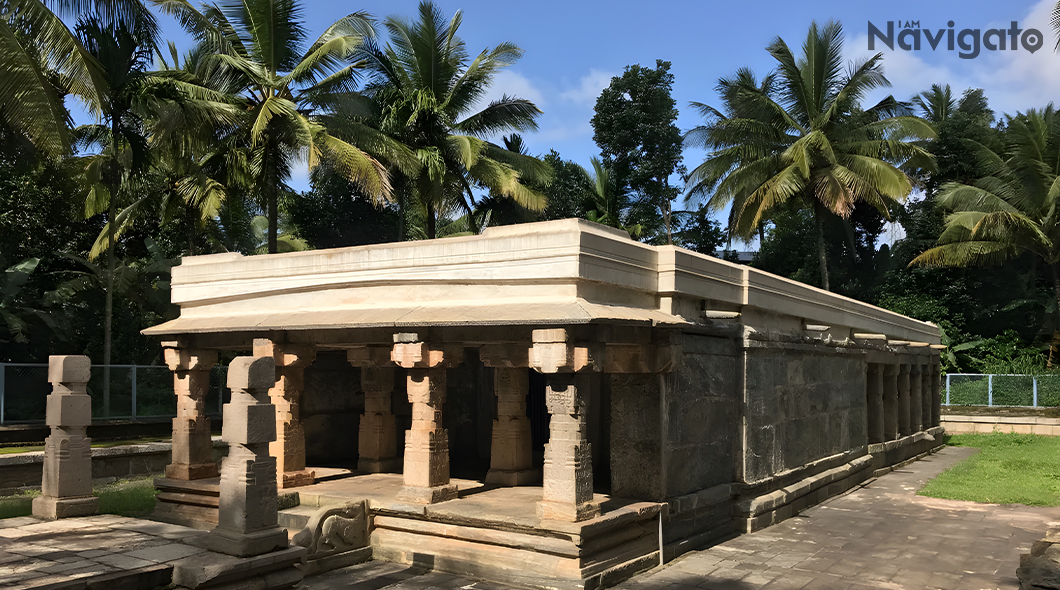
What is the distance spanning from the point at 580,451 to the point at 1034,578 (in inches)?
165

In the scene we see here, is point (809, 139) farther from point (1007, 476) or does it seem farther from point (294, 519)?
point (294, 519)

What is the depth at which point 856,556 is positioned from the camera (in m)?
9.95

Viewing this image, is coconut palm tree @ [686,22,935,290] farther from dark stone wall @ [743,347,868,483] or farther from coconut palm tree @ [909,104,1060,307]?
dark stone wall @ [743,347,868,483]

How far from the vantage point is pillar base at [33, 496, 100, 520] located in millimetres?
9773

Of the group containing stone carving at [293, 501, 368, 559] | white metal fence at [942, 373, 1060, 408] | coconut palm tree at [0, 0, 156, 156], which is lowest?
stone carving at [293, 501, 368, 559]


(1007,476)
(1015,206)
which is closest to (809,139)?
(1015,206)

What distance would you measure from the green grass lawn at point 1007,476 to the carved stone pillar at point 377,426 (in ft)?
30.0

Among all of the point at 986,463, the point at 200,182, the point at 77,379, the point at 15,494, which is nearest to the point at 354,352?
the point at 77,379

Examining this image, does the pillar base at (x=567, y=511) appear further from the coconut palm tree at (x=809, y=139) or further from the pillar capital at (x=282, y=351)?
the coconut palm tree at (x=809, y=139)

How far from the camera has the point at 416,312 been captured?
32.0ft

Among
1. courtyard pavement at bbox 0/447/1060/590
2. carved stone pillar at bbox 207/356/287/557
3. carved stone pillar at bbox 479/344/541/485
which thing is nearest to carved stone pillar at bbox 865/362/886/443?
courtyard pavement at bbox 0/447/1060/590

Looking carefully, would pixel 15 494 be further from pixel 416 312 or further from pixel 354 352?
pixel 416 312

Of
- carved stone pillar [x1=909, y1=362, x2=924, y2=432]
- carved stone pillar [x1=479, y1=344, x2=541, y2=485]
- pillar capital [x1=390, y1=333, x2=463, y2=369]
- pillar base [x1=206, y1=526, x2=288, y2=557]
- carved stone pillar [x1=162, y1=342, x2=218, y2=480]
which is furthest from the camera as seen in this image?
carved stone pillar [x1=909, y1=362, x2=924, y2=432]

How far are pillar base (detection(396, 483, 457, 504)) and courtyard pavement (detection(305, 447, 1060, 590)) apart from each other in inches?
30.2
